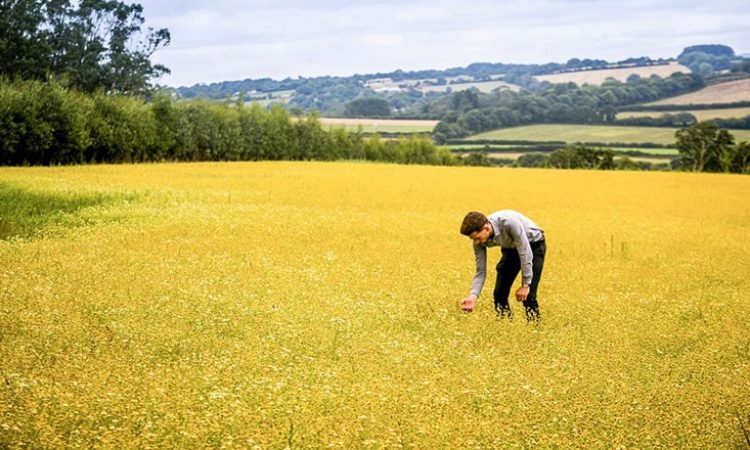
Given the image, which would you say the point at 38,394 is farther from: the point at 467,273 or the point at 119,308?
the point at 467,273

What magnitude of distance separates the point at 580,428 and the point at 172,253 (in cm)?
1099

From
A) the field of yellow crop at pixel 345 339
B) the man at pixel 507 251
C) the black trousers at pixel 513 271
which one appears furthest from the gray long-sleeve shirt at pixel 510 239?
the field of yellow crop at pixel 345 339

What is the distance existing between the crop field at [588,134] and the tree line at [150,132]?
1027 inches

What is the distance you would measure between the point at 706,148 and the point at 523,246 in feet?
197

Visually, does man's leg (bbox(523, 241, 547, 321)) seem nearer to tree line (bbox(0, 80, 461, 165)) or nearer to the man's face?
the man's face

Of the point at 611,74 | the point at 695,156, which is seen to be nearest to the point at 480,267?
the point at 695,156

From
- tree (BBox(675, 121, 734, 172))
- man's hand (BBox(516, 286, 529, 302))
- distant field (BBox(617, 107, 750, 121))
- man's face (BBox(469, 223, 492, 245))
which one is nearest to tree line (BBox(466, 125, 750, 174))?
tree (BBox(675, 121, 734, 172))

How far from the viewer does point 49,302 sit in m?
11.0

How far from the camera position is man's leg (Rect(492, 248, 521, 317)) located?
37.1 feet

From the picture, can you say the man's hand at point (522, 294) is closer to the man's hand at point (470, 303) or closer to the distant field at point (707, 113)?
the man's hand at point (470, 303)

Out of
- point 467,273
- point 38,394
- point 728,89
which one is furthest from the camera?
point 728,89

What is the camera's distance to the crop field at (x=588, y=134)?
310 feet

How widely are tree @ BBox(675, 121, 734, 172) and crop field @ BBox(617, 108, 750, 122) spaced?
42.2 meters

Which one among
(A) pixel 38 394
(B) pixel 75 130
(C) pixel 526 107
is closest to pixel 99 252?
(A) pixel 38 394
